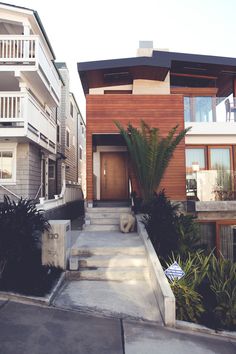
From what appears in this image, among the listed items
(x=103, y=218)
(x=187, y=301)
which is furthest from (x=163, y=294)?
(x=103, y=218)

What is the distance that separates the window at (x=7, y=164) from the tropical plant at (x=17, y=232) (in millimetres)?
5270

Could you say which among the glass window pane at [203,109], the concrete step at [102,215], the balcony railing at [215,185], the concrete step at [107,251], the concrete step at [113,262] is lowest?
the concrete step at [113,262]

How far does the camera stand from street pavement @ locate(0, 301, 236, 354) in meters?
3.57

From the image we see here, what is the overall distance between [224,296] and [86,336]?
245 cm

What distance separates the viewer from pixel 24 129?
9852 mm

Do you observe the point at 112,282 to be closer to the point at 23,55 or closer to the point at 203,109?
the point at 23,55

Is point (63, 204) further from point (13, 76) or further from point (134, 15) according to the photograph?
point (134, 15)

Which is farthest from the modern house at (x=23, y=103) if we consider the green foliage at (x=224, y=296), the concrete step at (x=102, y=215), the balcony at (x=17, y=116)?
the green foliage at (x=224, y=296)

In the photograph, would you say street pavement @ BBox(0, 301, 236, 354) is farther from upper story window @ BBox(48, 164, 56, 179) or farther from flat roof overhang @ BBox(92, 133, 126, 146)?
upper story window @ BBox(48, 164, 56, 179)

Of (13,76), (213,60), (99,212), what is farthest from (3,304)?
(213,60)

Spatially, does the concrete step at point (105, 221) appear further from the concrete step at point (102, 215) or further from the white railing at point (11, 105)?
the white railing at point (11, 105)

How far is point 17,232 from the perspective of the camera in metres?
5.46

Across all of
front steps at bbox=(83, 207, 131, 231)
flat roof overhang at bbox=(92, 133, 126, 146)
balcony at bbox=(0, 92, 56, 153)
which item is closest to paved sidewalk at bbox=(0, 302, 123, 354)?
front steps at bbox=(83, 207, 131, 231)

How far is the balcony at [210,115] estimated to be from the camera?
12562 millimetres
